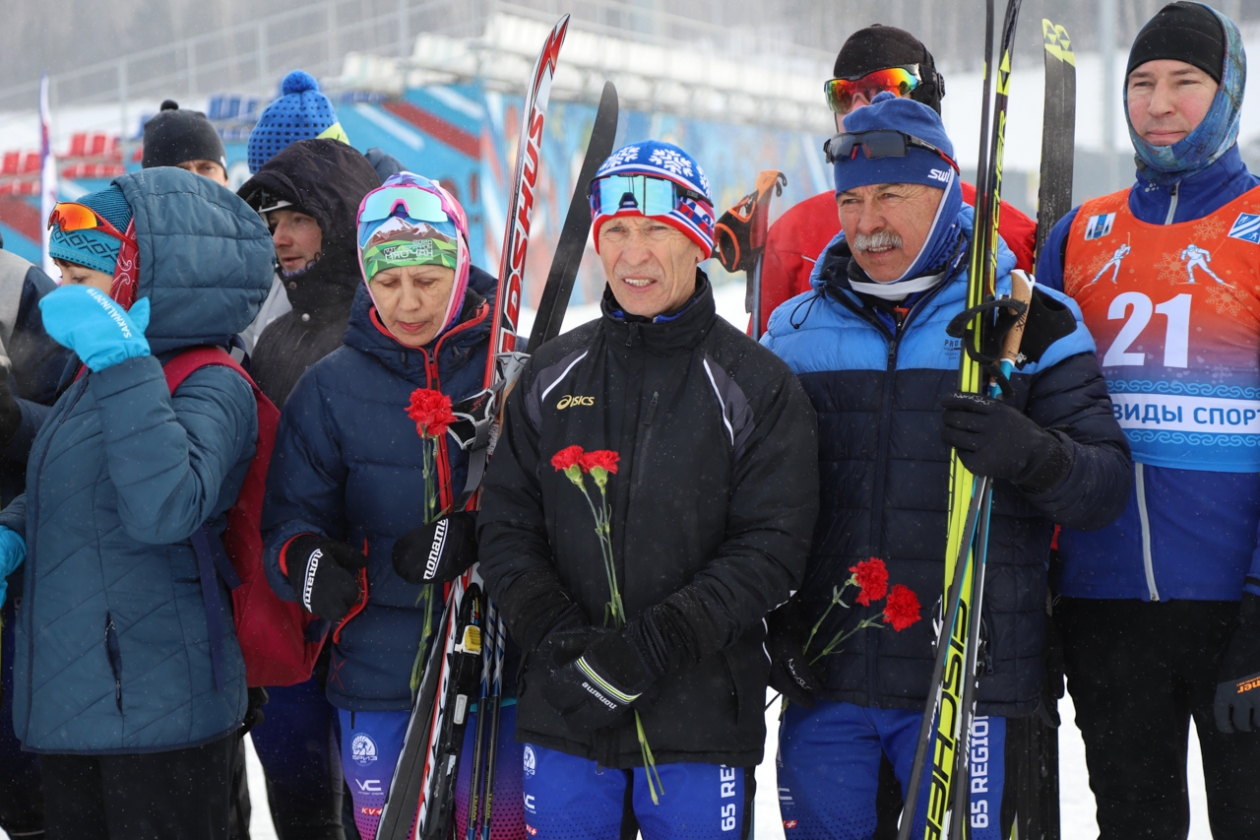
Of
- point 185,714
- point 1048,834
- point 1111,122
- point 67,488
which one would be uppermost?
point 1111,122

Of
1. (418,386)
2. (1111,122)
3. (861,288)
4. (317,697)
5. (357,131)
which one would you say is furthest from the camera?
(357,131)

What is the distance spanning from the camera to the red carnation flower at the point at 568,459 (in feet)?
5.40

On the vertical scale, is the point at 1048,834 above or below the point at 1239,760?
below

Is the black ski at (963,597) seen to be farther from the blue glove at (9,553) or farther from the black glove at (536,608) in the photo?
the blue glove at (9,553)

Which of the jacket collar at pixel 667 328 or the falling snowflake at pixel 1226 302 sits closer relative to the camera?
the jacket collar at pixel 667 328

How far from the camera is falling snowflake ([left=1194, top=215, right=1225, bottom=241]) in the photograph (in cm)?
187

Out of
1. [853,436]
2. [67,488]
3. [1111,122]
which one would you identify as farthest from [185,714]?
[1111,122]

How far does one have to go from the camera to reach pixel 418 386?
6.54 ft

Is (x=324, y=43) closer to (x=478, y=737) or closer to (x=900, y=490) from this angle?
(x=478, y=737)

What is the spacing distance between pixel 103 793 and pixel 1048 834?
1.63 m

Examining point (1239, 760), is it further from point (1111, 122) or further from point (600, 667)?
point (1111, 122)

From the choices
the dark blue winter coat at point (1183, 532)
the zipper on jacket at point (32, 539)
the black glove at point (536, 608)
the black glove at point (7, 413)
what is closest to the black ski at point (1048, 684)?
the dark blue winter coat at point (1183, 532)

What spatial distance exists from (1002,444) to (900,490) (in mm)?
210

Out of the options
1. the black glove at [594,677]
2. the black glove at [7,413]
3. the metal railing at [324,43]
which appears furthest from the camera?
the metal railing at [324,43]
